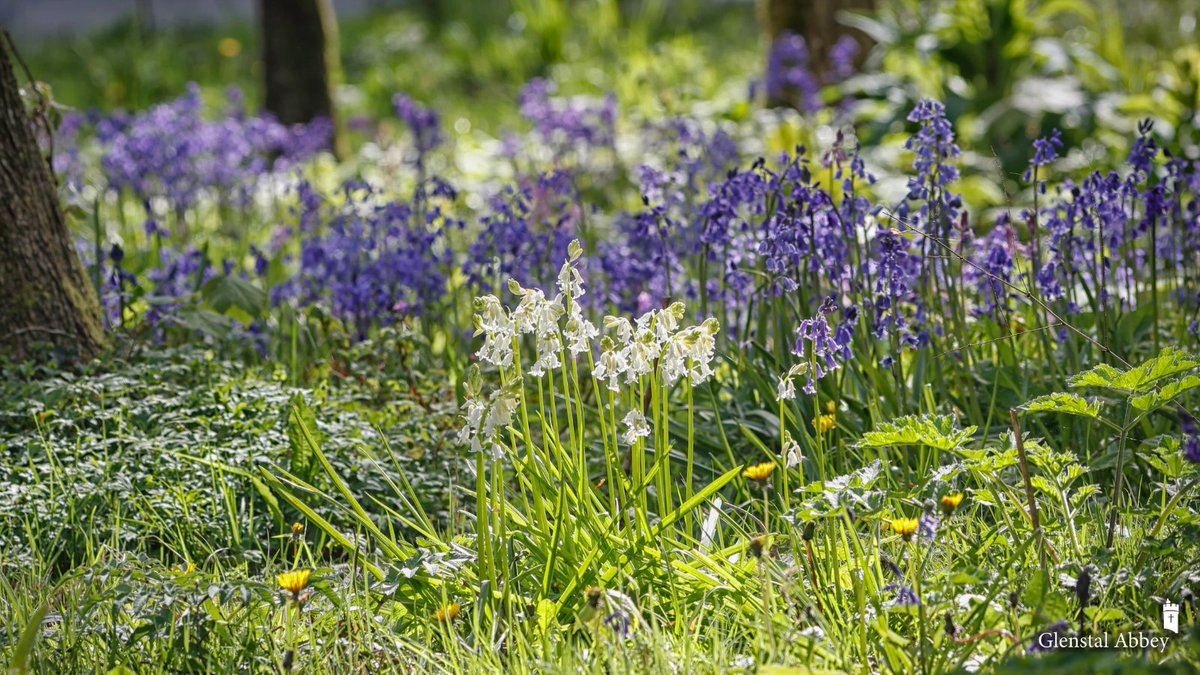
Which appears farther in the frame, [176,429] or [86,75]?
[86,75]

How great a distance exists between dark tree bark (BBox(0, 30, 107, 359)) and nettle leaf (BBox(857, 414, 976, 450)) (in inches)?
Result: 104

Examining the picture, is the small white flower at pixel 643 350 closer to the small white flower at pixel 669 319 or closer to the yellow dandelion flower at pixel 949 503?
the small white flower at pixel 669 319

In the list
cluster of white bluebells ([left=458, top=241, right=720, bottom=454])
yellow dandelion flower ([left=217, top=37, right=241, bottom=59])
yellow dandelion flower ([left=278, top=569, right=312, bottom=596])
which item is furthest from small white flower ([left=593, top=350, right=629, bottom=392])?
yellow dandelion flower ([left=217, top=37, right=241, bottom=59])

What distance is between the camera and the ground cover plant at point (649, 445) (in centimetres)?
219

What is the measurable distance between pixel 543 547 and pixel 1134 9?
42.8 ft

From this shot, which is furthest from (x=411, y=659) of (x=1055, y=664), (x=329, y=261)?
(x=329, y=261)

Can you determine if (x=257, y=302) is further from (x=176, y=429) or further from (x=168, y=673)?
(x=168, y=673)

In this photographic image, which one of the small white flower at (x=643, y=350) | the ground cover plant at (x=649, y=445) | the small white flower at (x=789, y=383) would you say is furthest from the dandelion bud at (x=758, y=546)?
the small white flower at (x=643, y=350)

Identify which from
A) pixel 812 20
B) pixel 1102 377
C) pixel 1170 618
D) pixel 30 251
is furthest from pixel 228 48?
pixel 1170 618

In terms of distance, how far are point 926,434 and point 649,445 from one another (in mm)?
1189

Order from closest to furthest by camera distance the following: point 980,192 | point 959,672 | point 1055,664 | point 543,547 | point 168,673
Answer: point 1055,664 < point 959,672 < point 168,673 < point 543,547 < point 980,192

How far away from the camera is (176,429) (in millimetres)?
3330

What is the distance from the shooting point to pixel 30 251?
370cm

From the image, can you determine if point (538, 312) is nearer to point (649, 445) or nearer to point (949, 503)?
point (949, 503)
